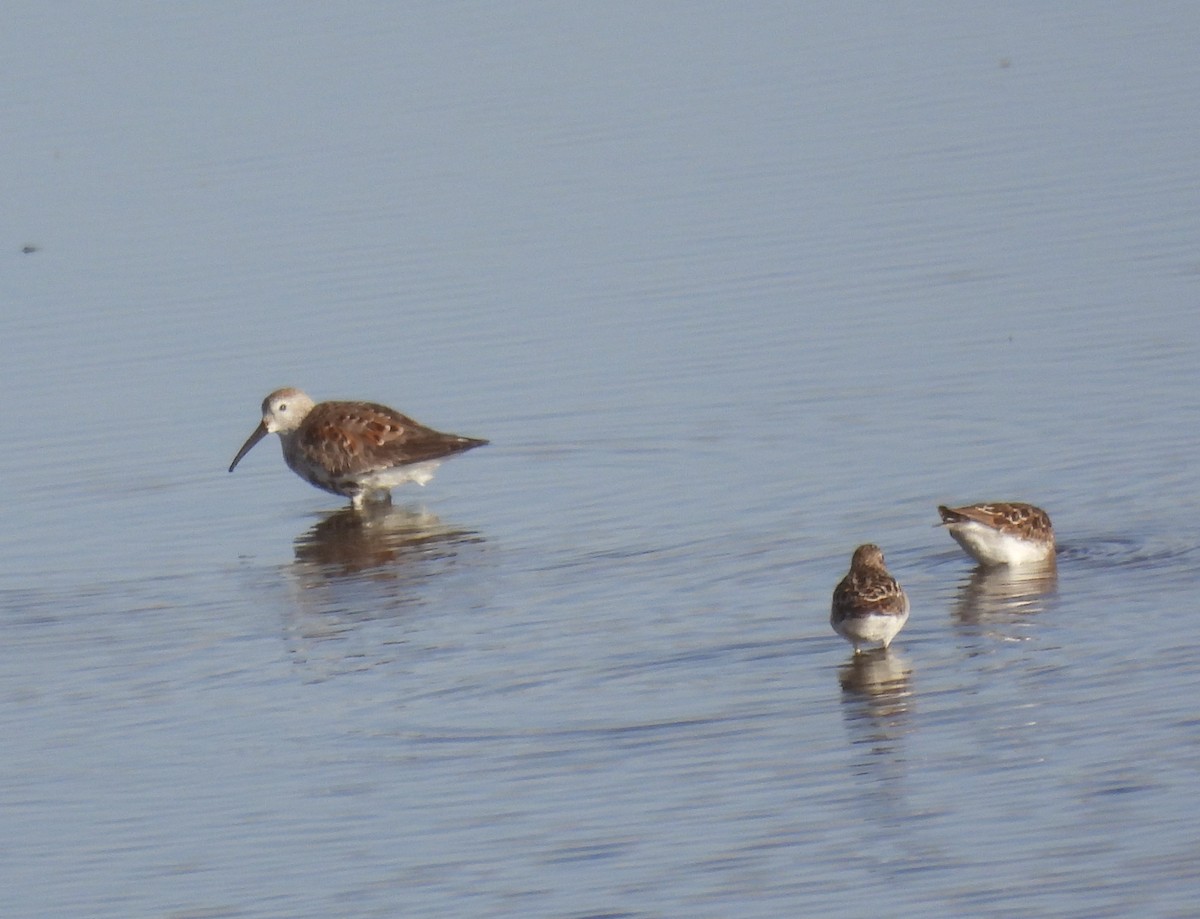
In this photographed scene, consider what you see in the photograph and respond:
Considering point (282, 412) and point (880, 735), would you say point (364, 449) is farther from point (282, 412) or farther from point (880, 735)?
point (880, 735)

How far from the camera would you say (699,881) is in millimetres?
9102

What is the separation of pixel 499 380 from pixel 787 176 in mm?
6139

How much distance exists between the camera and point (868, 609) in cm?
1140

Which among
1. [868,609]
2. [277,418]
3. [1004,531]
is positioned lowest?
[1004,531]

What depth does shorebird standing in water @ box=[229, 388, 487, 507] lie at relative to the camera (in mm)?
16609

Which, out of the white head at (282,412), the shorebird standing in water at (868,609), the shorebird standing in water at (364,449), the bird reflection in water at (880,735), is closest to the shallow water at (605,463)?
the bird reflection in water at (880,735)

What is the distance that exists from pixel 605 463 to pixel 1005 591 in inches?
164

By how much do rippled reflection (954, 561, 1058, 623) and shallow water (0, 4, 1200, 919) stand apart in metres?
0.05

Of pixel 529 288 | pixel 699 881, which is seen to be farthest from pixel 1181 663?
pixel 529 288

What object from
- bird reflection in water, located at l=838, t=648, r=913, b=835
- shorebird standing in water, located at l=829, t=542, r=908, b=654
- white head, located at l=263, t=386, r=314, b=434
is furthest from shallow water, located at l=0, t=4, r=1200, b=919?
white head, located at l=263, t=386, r=314, b=434

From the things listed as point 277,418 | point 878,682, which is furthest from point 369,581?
point 878,682

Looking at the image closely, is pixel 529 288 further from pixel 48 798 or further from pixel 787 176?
pixel 48 798

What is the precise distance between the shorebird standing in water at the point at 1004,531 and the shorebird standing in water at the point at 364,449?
4267mm

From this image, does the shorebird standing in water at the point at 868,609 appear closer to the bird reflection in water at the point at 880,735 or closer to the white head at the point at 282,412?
the bird reflection in water at the point at 880,735
